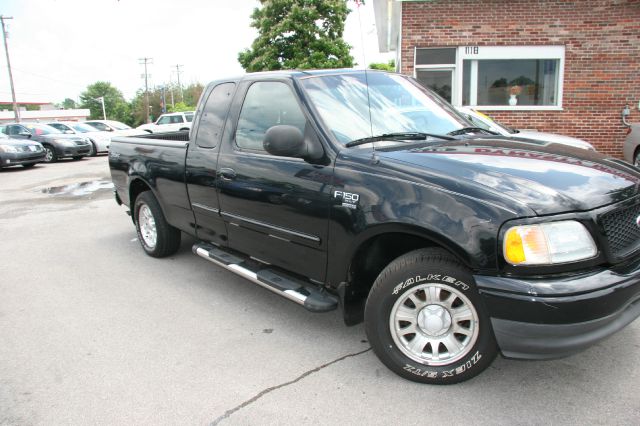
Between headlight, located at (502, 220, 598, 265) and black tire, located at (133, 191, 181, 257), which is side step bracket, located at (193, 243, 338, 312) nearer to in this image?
black tire, located at (133, 191, 181, 257)

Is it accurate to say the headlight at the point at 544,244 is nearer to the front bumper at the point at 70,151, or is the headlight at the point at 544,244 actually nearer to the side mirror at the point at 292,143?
the side mirror at the point at 292,143

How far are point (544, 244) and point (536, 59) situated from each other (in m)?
11.2

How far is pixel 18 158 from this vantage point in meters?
15.6

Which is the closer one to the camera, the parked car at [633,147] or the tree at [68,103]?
the parked car at [633,147]

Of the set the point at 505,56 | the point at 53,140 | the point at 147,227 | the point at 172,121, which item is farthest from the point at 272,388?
the point at 172,121

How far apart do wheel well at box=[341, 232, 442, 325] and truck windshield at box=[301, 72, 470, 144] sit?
72 cm

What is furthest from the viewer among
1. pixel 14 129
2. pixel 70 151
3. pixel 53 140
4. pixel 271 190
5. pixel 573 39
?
pixel 14 129

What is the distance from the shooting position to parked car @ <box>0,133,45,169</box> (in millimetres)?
15344

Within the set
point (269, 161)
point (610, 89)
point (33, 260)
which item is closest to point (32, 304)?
point (33, 260)

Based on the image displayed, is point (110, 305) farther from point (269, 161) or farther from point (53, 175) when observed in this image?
point (53, 175)

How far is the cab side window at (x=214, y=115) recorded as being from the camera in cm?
418

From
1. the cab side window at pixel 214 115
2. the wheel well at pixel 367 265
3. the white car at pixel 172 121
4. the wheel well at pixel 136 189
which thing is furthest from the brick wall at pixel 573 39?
the white car at pixel 172 121

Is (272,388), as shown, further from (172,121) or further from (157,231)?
(172,121)

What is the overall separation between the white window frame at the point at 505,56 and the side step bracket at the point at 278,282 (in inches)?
381
